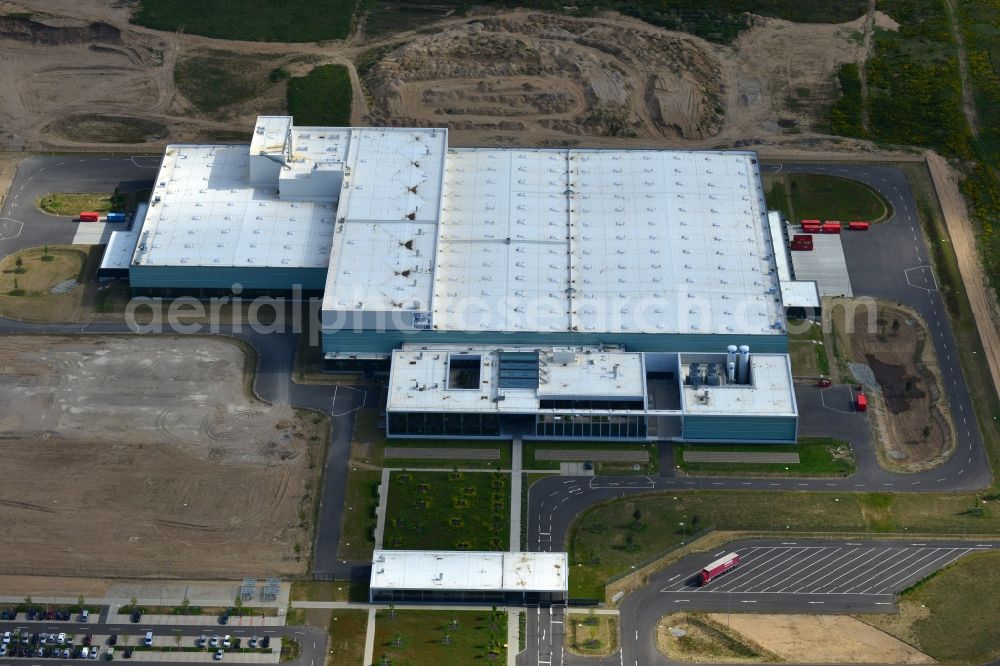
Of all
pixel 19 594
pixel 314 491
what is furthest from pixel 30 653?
pixel 314 491

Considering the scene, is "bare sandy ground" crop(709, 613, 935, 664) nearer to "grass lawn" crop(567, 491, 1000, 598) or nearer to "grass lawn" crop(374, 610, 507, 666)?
"grass lawn" crop(567, 491, 1000, 598)

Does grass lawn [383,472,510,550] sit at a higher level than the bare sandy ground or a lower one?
higher

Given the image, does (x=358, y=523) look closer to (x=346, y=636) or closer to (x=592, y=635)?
(x=346, y=636)

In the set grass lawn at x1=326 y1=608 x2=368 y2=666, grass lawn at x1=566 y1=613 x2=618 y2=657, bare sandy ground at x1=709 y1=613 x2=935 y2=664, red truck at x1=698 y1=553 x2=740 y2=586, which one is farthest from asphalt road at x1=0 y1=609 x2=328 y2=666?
bare sandy ground at x1=709 y1=613 x2=935 y2=664

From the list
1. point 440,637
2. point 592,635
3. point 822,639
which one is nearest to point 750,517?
point 822,639

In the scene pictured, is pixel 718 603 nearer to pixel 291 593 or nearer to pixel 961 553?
pixel 961 553

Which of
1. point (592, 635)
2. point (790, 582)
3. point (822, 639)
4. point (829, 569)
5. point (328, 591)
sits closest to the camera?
point (822, 639)

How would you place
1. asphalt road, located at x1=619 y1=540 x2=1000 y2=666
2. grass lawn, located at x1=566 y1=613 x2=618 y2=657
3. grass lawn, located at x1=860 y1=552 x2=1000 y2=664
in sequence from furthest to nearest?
asphalt road, located at x1=619 y1=540 x2=1000 y2=666 < grass lawn, located at x1=566 y1=613 x2=618 y2=657 < grass lawn, located at x1=860 y1=552 x2=1000 y2=664
